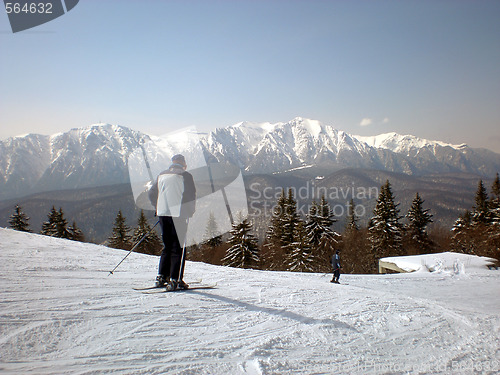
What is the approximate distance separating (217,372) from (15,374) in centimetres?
158

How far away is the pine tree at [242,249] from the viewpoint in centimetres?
3228

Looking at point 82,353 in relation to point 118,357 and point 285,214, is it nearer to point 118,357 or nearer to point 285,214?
point 118,357

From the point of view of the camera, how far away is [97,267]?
6938mm

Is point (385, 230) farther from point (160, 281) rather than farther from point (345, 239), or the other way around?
point (160, 281)

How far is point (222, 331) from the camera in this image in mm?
3395

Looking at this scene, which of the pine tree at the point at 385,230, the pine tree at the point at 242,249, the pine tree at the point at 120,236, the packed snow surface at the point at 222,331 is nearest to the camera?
the packed snow surface at the point at 222,331

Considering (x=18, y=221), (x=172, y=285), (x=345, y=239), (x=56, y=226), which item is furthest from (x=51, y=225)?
(x=345, y=239)

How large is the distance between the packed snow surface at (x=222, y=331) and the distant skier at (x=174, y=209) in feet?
1.67

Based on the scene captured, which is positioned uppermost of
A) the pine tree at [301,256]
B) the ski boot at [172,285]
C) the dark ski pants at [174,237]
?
the dark ski pants at [174,237]

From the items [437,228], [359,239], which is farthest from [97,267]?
[437,228]

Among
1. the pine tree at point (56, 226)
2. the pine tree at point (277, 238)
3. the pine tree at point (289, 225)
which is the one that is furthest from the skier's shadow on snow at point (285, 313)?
the pine tree at point (56, 226)

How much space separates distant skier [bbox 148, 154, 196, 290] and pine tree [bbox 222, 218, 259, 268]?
26931mm

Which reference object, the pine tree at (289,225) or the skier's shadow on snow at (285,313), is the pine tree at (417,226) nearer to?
the pine tree at (289,225)

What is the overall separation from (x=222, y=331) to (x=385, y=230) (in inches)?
1656
